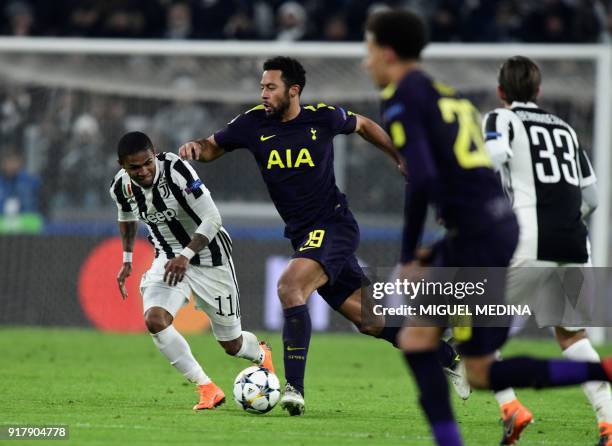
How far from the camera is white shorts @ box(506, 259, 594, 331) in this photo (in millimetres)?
6855

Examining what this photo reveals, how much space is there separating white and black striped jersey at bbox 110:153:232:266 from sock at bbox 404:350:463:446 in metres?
3.43

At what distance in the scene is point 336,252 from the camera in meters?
8.59

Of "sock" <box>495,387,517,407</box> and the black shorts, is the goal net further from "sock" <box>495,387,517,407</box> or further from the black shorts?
the black shorts

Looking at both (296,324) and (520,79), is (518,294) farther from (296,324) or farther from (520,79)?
(296,324)

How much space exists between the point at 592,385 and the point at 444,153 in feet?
6.90

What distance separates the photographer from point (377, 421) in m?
7.95

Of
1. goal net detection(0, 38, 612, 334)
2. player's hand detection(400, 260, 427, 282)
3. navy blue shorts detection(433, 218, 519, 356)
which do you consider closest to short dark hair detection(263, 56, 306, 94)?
navy blue shorts detection(433, 218, 519, 356)

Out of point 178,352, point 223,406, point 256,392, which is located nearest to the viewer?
point 256,392

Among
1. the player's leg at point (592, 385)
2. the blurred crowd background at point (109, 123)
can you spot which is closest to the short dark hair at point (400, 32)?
the player's leg at point (592, 385)

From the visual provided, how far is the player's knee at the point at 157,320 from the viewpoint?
8539mm

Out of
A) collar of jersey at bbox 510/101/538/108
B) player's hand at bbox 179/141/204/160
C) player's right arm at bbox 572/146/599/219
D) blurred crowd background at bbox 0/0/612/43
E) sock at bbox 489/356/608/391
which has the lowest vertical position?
sock at bbox 489/356/608/391

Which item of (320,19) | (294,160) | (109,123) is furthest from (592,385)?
(320,19)

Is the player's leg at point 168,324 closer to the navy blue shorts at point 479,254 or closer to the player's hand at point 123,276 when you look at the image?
the player's hand at point 123,276

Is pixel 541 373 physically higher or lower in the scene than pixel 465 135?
lower
